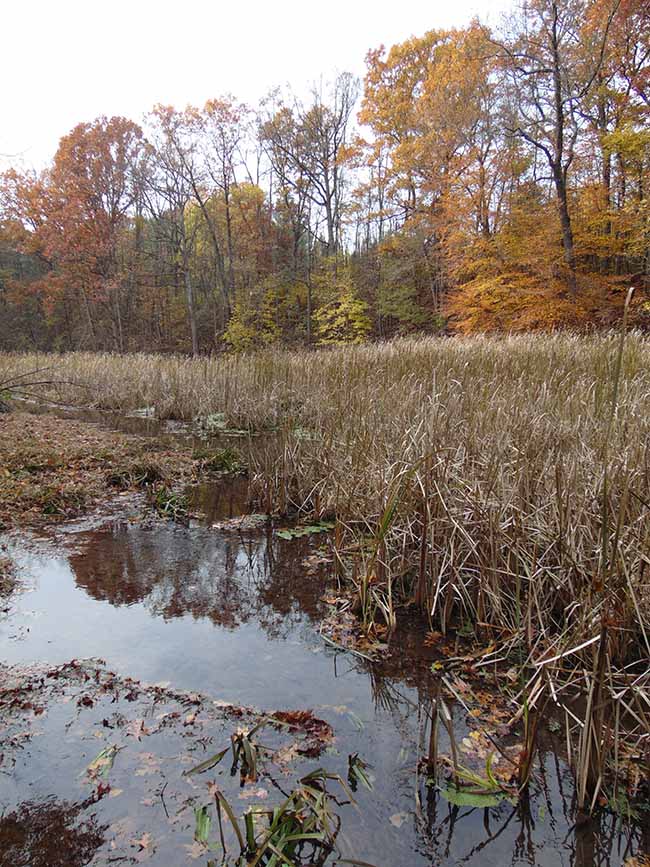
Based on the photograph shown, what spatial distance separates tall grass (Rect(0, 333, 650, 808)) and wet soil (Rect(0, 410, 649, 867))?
29 cm

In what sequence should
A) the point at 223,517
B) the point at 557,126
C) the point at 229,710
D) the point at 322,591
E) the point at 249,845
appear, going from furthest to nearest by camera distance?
the point at 557,126 → the point at 223,517 → the point at 322,591 → the point at 229,710 → the point at 249,845

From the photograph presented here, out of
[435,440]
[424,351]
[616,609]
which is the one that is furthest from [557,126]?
[616,609]

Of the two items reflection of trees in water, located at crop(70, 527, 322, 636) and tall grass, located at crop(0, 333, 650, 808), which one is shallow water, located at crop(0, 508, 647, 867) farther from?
tall grass, located at crop(0, 333, 650, 808)

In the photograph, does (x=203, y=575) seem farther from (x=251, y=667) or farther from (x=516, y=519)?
(x=516, y=519)

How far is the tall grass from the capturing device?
1.63 metres

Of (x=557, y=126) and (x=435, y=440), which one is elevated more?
(x=557, y=126)

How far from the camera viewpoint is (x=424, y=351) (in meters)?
7.35

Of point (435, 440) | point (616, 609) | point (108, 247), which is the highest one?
point (108, 247)

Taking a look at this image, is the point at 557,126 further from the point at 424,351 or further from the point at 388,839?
the point at 388,839

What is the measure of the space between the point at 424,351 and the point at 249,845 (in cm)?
674

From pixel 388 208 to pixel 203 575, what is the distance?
2174cm

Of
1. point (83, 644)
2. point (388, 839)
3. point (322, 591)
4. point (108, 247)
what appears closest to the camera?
point (388, 839)

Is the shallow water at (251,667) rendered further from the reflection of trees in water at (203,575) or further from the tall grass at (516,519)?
the tall grass at (516,519)

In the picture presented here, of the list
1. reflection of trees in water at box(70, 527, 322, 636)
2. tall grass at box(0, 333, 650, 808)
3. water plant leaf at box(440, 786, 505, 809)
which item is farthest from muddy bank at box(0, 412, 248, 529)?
water plant leaf at box(440, 786, 505, 809)
